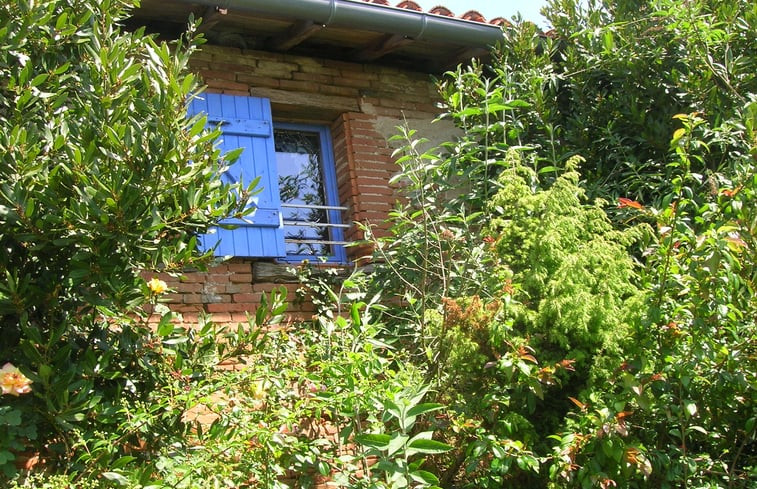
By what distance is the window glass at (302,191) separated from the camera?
20.2 feet

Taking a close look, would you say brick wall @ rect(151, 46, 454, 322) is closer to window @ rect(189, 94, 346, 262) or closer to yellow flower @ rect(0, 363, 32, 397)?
window @ rect(189, 94, 346, 262)

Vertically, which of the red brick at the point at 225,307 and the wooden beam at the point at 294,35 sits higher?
the wooden beam at the point at 294,35

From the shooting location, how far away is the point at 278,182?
19.8 ft

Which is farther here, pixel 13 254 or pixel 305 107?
pixel 305 107

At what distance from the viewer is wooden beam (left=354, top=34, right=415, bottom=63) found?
6.14 meters

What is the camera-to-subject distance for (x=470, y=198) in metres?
5.62

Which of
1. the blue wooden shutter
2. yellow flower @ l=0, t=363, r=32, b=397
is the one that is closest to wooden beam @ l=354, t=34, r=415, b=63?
the blue wooden shutter

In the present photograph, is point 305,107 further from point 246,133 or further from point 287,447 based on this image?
point 287,447

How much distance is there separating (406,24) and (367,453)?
3.38 metres

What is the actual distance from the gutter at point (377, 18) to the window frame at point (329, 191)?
111 cm

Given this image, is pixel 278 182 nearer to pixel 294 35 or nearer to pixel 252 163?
pixel 252 163

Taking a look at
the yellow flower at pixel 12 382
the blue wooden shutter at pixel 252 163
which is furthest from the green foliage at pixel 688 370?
the blue wooden shutter at pixel 252 163

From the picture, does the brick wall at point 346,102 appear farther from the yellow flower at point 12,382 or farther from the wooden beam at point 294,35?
the yellow flower at point 12,382

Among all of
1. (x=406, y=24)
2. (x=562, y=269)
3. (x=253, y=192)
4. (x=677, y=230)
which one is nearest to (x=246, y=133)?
(x=406, y=24)
